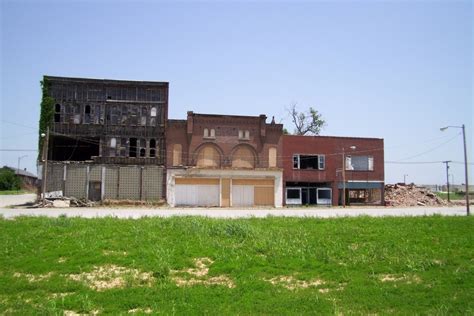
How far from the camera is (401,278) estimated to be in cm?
1231

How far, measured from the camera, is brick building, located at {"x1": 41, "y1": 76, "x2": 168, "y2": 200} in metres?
50.3

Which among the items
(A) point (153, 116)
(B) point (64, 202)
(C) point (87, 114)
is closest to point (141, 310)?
(B) point (64, 202)

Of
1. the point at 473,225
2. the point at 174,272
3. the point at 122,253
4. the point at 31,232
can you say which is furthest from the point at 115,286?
the point at 473,225

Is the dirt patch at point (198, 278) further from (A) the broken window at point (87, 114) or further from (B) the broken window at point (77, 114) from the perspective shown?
(B) the broken window at point (77, 114)

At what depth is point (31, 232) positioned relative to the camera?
1773cm

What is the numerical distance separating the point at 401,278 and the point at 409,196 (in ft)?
185

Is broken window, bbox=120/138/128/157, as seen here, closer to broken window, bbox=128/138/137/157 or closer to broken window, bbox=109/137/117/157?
broken window, bbox=128/138/137/157

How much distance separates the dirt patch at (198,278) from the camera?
39.1ft

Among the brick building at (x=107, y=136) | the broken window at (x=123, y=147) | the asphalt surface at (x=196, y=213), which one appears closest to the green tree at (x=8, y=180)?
the brick building at (x=107, y=136)

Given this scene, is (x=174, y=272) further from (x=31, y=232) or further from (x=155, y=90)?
(x=155, y=90)

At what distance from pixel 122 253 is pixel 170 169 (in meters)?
37.7

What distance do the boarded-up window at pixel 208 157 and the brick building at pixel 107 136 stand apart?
13.7ft

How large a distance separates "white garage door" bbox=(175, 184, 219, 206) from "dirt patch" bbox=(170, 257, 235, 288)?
3852 centimetres

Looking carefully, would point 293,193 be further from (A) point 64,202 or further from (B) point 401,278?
(B) point 401,278
